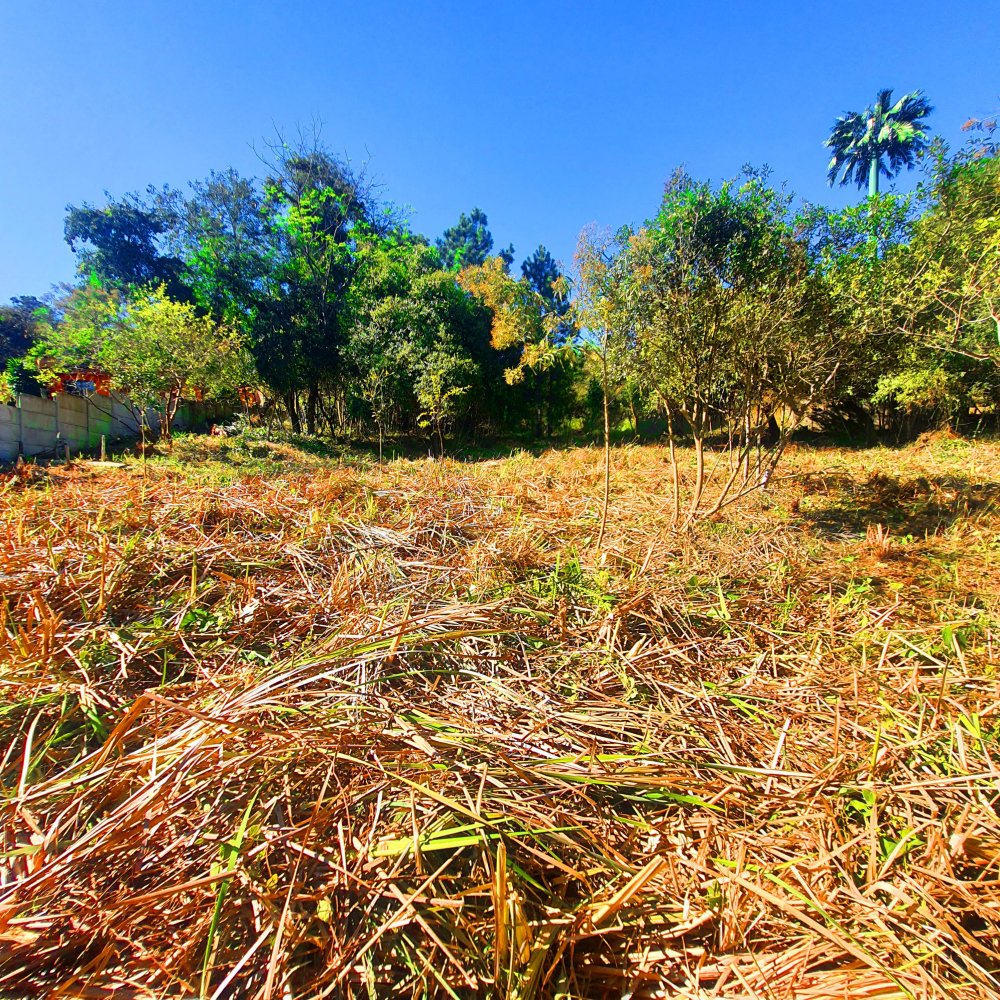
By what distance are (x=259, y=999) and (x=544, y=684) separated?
1066mm

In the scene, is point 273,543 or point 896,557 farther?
point 896,557

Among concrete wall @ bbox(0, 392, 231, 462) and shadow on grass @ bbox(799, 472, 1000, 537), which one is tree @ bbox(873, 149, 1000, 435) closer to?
shadow on grass @ bbox(799, 472, 1000, 537)

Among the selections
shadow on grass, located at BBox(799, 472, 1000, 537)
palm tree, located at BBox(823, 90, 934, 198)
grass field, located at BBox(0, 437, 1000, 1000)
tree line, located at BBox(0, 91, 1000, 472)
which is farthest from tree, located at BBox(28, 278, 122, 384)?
palm tree, located at BBox(823, 90, 934, 198)

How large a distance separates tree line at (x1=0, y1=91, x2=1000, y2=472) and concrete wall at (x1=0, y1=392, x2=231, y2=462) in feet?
2.49

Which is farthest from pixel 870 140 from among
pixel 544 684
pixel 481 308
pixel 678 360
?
pixel 544 684

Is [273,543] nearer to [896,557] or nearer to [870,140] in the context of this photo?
[896,557]

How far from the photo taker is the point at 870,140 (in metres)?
23.5

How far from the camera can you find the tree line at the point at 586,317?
366 centimetres

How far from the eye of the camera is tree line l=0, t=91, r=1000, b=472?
12.0 feet

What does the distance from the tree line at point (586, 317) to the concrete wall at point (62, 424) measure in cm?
76

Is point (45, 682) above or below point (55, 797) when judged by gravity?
above

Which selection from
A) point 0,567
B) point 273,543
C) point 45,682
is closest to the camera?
point 45,682

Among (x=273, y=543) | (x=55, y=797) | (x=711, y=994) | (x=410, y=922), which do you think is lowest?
(x=711, y=994)

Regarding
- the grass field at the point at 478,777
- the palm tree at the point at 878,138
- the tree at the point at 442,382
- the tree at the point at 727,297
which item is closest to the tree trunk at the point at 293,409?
the tree at the point at 442,382
